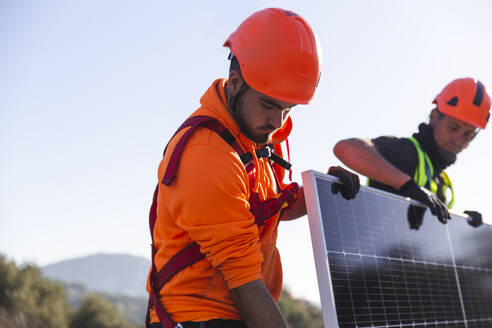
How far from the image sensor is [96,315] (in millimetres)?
50094

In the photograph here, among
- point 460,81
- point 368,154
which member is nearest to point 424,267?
point 368,154

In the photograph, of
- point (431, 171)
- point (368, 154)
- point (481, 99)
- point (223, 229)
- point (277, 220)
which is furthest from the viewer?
point (481, 99)

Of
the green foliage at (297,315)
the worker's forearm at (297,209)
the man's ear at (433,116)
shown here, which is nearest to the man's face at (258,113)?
the worker's forearm at (297,209)

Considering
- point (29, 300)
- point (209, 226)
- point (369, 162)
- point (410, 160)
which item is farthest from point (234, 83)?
point (29, 300)

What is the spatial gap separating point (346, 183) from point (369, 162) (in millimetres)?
1268

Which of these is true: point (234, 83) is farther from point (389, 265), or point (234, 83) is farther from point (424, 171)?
point (424, 171)

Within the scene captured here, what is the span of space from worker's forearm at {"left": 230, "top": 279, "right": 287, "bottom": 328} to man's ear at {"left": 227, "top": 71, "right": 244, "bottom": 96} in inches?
47.3

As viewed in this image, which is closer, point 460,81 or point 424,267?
point 424,267

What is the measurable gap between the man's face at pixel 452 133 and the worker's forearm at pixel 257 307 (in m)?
4.25

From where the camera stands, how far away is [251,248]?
286cm

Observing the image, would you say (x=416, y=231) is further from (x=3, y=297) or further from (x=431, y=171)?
(x=3, y=297)

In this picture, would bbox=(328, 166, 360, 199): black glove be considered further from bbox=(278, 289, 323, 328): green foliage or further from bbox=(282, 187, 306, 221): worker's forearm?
bbox=(278, 289, 323, 328): green foliage

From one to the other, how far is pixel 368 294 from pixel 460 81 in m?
4.10

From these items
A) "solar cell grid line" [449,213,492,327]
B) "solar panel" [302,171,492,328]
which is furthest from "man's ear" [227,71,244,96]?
"solar cell grid line" [449,213,492,327]
